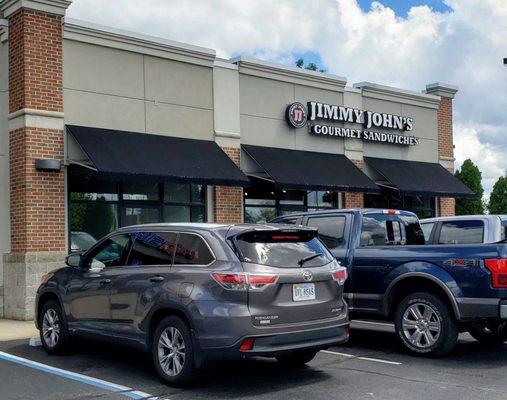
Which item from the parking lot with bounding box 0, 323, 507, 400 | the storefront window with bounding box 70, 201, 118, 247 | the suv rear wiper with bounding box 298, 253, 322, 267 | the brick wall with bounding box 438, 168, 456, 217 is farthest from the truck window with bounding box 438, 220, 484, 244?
the brick wall with bounding box 438, 168, 456, 217

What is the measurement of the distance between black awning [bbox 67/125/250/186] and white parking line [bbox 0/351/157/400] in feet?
16.0

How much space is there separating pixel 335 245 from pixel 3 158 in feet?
25.4

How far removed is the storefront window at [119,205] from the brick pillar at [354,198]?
497 centimetres

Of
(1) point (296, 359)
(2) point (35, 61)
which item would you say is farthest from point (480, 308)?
(2) point (35, 61)

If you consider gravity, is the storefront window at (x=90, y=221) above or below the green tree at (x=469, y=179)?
below

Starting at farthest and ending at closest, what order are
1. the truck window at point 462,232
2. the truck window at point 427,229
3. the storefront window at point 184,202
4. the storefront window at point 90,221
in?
the storefront window at point 184,202 → the storefront window at point 90,221 → the truck window at point 427,229 → the truck window at point 462,232

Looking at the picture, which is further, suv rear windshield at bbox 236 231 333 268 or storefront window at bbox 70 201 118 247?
storefront window at bbox 70 201 118 247

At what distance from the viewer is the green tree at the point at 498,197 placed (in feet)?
120

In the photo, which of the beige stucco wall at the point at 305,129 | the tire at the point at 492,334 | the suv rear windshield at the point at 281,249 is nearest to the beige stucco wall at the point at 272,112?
the beige stucco wall at the point at 305,129

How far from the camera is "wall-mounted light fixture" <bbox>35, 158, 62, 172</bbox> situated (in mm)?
12969

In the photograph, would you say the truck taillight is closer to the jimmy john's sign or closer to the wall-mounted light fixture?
the wall-mounted light fixture

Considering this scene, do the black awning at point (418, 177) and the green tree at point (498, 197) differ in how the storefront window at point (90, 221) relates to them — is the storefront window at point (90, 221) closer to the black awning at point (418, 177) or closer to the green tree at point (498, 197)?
the black awning at point (418, 177)

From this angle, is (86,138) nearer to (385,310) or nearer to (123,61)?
(123,61)

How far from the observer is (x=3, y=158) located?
13625 mm
